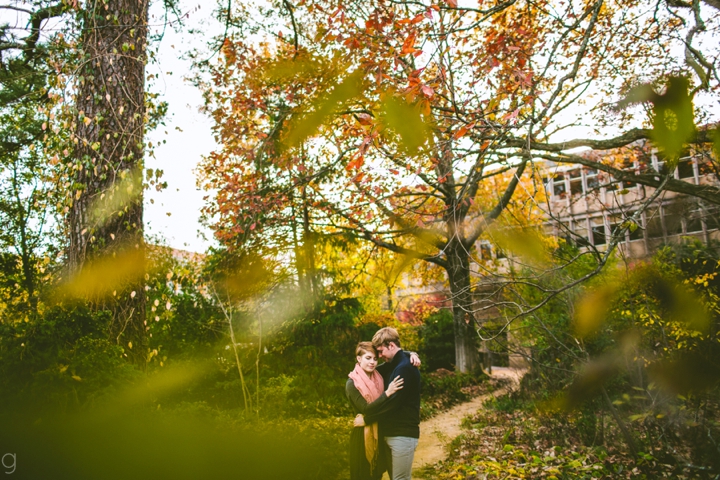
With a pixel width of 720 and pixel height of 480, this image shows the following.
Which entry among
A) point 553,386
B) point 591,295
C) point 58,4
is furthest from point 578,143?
point 58,4

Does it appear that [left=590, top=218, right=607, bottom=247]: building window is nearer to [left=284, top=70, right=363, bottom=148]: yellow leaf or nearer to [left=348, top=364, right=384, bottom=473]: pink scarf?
[left=348, top=364, right=384, bottom=473]: pink scarf

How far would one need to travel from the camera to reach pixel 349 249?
12.5 meters

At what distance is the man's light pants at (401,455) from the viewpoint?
396 cm

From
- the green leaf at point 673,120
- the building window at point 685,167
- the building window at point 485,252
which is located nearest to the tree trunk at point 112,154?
the green leaf at point 673,120

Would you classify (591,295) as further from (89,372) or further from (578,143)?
(89,372)

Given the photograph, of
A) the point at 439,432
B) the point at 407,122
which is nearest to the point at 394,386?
the point at 407,122

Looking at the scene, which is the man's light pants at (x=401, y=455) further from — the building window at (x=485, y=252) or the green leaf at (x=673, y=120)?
the building window at (x=485, y=252)

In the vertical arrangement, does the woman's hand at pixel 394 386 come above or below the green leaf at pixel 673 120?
below

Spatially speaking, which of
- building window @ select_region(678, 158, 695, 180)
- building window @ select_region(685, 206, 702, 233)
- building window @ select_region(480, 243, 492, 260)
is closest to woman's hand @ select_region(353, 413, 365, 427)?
building window @ select_region(685, 206, 702, 233)

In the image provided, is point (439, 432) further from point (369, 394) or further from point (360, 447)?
point (369, 394)

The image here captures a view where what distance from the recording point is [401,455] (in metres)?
3.97

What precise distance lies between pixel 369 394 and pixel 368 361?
28 centimetres

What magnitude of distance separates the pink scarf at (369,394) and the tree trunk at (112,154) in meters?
3.01

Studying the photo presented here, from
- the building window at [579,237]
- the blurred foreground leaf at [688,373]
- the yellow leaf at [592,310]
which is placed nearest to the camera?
the building window at [579,237]
